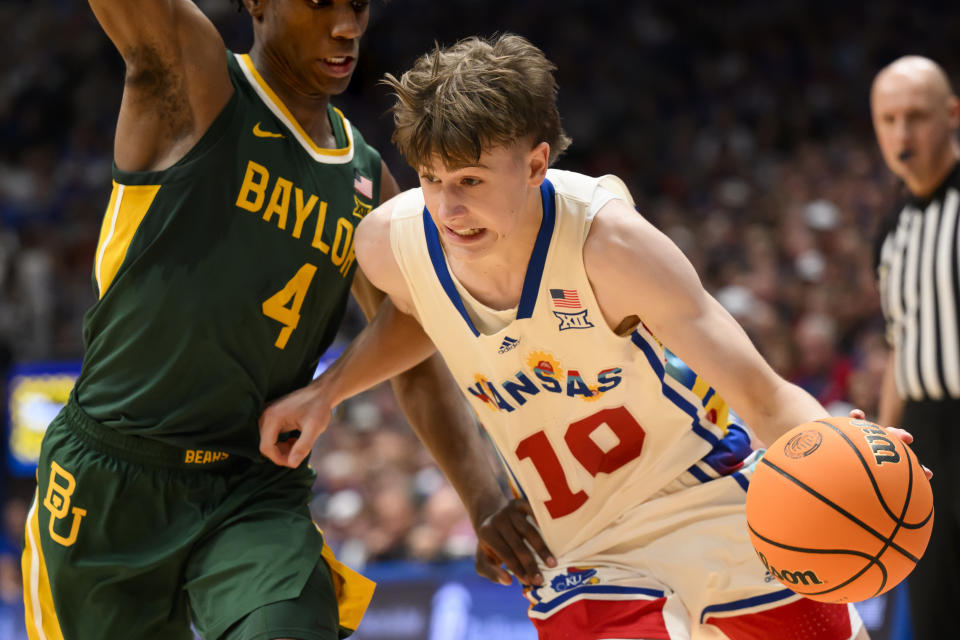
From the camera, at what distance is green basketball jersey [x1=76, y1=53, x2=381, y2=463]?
3.12m

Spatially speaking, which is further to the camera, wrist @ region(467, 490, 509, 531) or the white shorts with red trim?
wrist @ region(467, 490, 509, 531)

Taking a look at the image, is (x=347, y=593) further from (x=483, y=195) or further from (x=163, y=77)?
(x=163, y=77)

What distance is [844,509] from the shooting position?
2.41 meters

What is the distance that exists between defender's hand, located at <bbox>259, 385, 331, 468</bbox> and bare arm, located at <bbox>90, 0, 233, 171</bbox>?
77 cm

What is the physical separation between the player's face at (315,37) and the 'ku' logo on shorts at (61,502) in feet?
4.53

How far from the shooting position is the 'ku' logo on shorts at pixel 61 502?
317 cm

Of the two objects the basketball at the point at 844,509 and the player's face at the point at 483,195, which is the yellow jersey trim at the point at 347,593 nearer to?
the player's face at the point at 483,195

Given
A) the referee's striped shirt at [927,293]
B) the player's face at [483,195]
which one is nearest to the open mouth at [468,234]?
the player's face at [483,195]

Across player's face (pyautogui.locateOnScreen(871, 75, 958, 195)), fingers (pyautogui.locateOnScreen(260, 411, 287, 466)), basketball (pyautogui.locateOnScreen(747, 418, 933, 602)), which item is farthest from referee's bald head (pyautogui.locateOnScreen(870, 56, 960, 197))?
fingers (pyautogui.locateOnScreen(260, 411, 287, 466))

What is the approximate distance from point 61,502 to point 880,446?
227cm

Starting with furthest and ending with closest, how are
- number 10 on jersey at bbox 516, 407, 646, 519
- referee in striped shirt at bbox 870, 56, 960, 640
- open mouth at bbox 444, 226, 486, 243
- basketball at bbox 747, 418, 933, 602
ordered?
1. referee in striped shirt at bbox 870, 56, 960, 640
2. number 10 on jersey at bbox 516, 407, 646, 519
3. open mouth at bbox 444, 226, 486, 243
4. basketball at bbox 747, 418, 933, 602

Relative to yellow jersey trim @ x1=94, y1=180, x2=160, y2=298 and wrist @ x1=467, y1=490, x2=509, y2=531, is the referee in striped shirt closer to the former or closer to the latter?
wrist @ x1=467, y1=490, x2=509, y2=531

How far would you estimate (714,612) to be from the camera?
119 inches

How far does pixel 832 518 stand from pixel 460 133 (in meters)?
1.24
